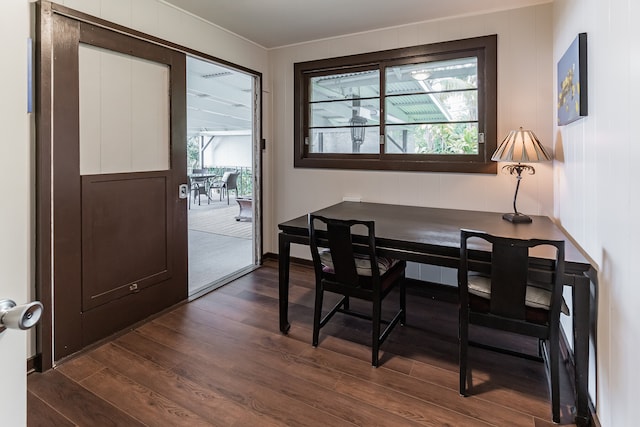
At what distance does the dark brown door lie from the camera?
216 cm

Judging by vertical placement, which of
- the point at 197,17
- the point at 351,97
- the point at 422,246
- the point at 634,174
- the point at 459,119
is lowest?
the point at 422,246

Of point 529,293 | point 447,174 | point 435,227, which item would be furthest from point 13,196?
point 447,174

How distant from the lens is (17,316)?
657 millimetres

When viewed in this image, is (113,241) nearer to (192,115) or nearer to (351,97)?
(351,97)

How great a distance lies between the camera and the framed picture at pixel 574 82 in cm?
182

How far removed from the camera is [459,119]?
3178 millimetres

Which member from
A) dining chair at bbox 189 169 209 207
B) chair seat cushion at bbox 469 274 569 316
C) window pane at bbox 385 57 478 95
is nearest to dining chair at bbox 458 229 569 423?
chair seat cushion at bbox 469 274 569 316

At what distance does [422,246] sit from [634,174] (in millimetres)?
999

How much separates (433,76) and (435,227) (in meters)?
1.57

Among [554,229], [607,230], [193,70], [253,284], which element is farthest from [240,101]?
[607,230]

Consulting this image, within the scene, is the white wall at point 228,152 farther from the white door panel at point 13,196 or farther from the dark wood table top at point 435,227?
the white door panel at point 13,196

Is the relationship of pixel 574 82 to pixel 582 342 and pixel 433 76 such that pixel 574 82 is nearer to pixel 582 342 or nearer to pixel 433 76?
pixel 582 342

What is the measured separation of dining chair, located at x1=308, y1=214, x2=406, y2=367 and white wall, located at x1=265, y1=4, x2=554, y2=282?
1.12m

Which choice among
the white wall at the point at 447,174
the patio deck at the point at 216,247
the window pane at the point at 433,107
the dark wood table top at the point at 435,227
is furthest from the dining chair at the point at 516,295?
the patio deck at the point at 216,247
